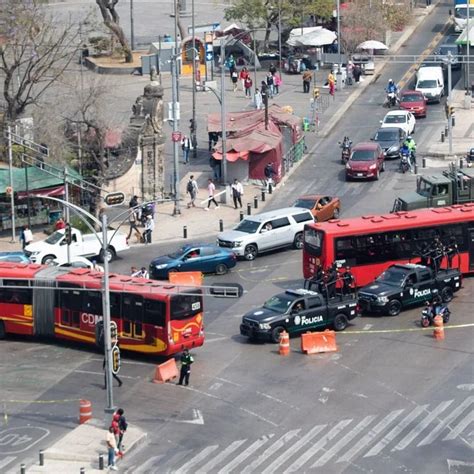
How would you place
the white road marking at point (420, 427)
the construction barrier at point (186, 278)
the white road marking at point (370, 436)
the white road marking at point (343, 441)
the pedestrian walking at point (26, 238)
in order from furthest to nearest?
the pedestrian walking at point (26, 238), the construction barrier at point (186, 278), the white road marking at point (420, 427), the white road marking at point (370, 436), the white road marking at point (343, 441)

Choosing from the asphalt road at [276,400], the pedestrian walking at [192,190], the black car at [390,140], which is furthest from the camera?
the black car at [390,140]

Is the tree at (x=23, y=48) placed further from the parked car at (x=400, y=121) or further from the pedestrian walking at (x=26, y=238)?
the parked car at (x=400, y=121)

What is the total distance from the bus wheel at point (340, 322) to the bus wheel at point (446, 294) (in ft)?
14.9

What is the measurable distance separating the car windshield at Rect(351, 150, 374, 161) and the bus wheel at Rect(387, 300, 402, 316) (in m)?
22.9

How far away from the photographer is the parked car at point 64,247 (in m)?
62.3

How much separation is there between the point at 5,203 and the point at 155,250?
313 inches

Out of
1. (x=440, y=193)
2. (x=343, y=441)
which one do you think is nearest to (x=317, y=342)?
(x=343, y=441)

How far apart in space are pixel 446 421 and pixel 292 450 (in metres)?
4.89

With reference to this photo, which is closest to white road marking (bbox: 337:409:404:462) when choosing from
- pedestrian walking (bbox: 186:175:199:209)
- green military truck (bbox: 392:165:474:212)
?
green military truck (bbox: 392:165:474:212)

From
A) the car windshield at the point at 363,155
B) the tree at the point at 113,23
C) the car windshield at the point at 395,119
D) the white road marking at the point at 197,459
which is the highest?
the tree at the point at 113,23

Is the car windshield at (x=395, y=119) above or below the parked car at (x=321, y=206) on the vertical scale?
above

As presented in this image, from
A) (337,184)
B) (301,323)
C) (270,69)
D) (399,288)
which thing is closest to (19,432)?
(301,323)

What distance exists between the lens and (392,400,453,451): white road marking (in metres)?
41.4

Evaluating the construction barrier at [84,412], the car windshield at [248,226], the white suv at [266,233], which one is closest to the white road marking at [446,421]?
the construction barrier at [84,412]
